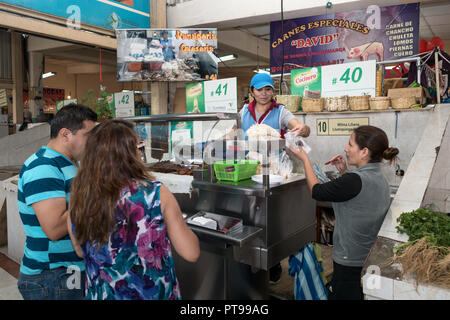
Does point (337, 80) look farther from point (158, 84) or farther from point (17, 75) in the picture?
point (17, 75)

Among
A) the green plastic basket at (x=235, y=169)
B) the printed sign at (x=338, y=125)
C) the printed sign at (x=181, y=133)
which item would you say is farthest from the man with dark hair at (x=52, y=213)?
the printed sign at (x=338, y=125)

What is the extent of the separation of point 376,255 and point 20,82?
36.9 feet

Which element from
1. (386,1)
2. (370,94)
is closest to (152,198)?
(370,94)

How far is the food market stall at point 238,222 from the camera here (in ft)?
6.37

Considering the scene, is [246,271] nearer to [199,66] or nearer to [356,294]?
[356,294]

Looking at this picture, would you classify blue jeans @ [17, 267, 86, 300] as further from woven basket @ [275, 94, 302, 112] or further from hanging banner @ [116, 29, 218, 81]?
hanging banner @ [116, 29, 218, 81]

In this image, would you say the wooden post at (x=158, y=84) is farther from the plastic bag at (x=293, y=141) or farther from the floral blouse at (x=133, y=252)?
the floral blouse at (x=133, y=252)

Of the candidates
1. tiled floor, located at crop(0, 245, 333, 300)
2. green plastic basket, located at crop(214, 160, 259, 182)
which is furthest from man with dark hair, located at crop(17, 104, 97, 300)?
tiled floor, located at crop(0, 245, 333, 300)

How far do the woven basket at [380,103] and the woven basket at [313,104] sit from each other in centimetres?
61

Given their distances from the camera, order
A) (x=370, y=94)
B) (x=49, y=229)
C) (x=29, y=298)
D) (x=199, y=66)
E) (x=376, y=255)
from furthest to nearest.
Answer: (x=199, y=66)
(x=370, y=94)
(x=376, y=255)
(x=29, y=298)
(x=49, y=229)

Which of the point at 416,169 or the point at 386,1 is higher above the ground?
the point at 386,1

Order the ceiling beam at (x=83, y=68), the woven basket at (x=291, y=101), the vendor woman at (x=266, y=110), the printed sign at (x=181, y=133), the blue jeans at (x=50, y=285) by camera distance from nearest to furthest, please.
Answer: the blue jeans at (x=50, y=285), the printed sign at (x=181, y=133), the vendor woman at (x=266, y=110), the woven basket at (x=291, y=101), the ceiling beam at (x=83, y=68)

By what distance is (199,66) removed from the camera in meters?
6.08
